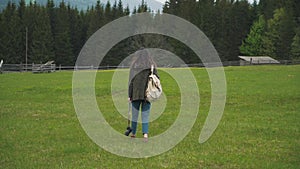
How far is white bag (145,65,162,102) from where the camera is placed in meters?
10.5

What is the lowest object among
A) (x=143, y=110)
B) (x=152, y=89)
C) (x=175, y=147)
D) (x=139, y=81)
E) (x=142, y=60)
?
(x=175, y=147)

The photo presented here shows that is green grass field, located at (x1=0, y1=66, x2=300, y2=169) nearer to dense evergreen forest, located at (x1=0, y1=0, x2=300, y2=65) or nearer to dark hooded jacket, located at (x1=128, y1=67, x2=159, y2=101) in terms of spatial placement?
dark hooded jacket, located at (x1=128, y1=67, x2=159, y2=101)

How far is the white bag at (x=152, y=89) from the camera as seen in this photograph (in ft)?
34.6

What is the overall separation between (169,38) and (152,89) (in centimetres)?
7719

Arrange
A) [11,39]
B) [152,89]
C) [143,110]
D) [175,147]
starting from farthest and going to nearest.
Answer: [11,39] < [143,110] < [152,89] < [175,147]

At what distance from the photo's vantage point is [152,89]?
10.6 metres

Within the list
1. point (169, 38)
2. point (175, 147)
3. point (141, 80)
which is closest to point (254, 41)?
point (169, 38)

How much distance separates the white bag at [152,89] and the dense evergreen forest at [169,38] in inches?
2683

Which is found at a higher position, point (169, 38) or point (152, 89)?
point (169, 38)

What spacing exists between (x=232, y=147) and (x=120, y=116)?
6.43 metres

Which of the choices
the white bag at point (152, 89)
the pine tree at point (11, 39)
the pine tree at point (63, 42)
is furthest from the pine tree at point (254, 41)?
the white bag at point (152, 89)

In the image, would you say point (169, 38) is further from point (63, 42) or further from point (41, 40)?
point (41, 40)

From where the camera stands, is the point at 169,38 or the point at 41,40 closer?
the point at 41,40

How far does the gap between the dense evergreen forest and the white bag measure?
68153 millimetres
